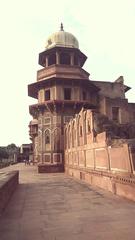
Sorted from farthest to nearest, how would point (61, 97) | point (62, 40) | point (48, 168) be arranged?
point (62, 40) < point (61, 97) < point (48, 168)

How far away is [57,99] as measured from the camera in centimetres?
2484

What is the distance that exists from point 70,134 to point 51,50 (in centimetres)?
1119

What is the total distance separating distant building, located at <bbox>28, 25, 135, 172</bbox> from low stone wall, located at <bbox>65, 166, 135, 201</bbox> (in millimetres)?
8739

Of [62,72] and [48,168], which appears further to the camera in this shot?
[62,72]

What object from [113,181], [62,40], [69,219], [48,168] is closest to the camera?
[69,219]

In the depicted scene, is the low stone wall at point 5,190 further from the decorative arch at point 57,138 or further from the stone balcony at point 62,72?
the stone balcony at point 62,72

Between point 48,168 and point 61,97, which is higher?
point 61,97

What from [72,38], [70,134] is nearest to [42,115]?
[70,134]

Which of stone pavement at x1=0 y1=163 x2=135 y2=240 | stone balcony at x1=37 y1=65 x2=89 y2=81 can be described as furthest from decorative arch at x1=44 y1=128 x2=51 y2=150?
stone pavement at x1=0 y1=163 x2=135 y2=240

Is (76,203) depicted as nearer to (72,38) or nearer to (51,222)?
(51,222)

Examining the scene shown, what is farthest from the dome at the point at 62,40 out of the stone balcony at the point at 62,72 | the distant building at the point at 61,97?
the stone balcony at the point at 62,72

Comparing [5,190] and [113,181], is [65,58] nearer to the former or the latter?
[113,181]

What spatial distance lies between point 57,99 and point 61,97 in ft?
1.90

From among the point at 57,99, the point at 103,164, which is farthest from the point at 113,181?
the point at 57,99
